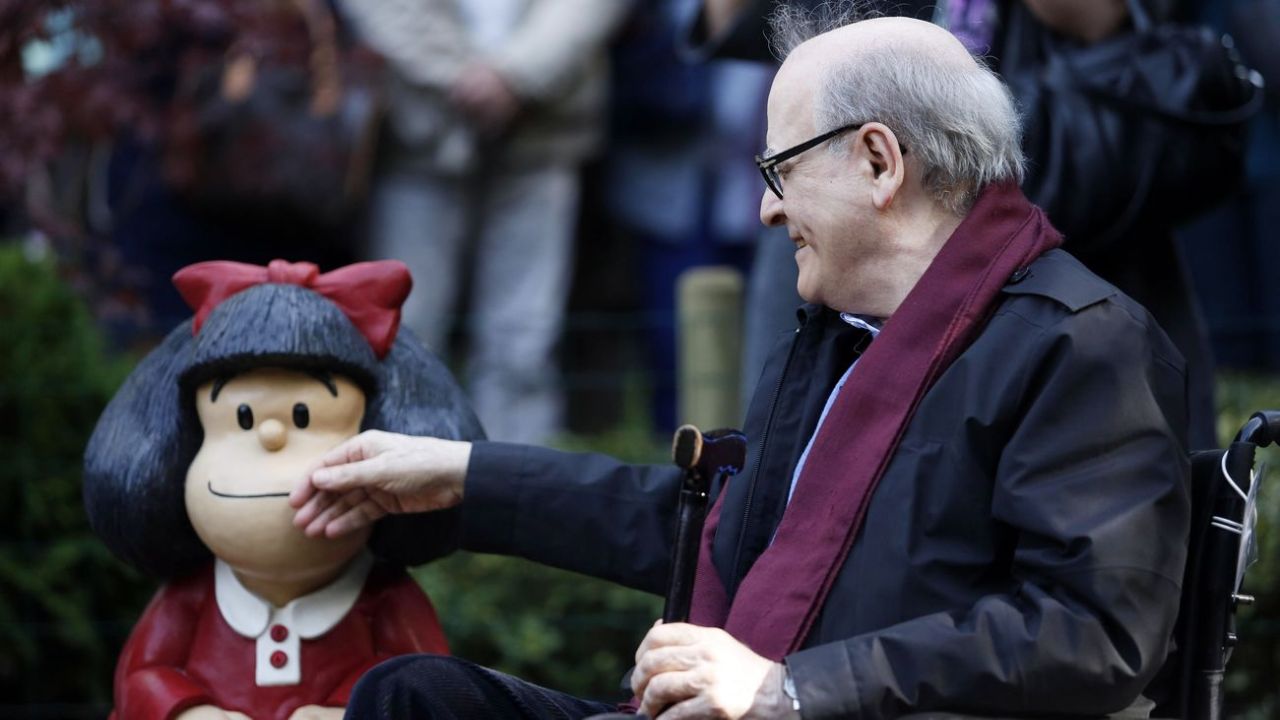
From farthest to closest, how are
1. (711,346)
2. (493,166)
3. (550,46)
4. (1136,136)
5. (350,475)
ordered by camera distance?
(493,166) < (550,46) < (711,346) < (1136,136) < (350,475)

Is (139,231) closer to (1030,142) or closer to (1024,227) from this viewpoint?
(1030,142)

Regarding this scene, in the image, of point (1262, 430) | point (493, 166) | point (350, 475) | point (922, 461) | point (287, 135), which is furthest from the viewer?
point (493, 166)

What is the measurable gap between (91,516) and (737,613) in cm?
131

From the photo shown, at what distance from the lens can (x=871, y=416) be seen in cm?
263

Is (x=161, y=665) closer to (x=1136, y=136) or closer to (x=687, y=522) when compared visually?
(x=687, y=522)

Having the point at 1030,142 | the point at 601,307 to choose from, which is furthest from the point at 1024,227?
the point at 601,307

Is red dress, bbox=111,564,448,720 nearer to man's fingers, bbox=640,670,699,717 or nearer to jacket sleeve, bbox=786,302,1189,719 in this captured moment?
man's fingers, bbox=640,670,699,717

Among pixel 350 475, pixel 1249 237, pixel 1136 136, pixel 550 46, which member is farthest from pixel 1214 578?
pixel 1249 237

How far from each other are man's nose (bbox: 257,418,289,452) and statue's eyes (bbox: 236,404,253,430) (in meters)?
0.02

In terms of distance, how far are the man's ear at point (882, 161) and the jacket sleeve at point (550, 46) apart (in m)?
3.93

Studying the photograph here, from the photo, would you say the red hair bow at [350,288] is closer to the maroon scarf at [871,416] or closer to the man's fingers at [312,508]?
the man's fingers at [312,508]

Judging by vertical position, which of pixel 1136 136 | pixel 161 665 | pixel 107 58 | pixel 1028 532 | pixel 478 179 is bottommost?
pixel 161 665

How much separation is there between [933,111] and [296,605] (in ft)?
4.67

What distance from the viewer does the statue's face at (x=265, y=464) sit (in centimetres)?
317
